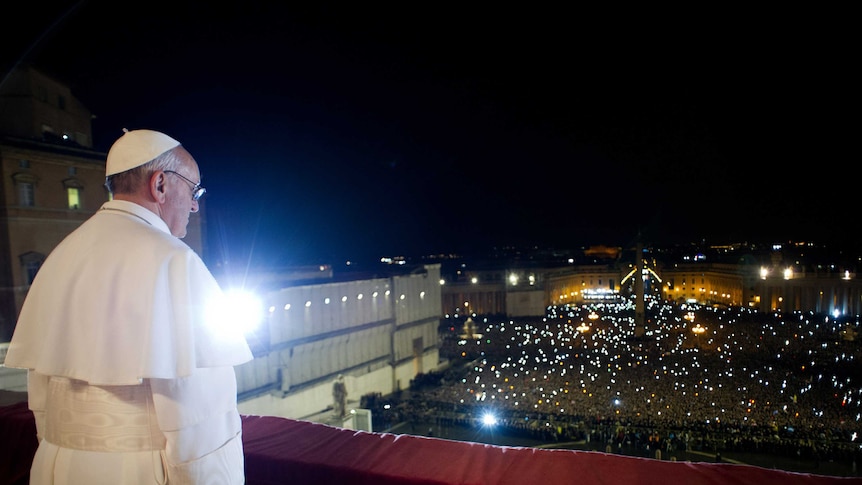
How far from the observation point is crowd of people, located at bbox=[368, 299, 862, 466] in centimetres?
1653

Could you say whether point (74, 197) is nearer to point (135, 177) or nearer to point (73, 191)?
point (73, 191)

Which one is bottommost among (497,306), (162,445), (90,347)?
(497,306)

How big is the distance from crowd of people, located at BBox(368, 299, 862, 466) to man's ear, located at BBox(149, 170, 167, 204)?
17.7m

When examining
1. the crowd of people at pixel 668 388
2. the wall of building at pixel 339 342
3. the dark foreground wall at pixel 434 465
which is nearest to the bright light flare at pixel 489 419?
the crowd of people at pixel 668 388

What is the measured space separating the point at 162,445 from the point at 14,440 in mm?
2187

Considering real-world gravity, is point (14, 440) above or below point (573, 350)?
above

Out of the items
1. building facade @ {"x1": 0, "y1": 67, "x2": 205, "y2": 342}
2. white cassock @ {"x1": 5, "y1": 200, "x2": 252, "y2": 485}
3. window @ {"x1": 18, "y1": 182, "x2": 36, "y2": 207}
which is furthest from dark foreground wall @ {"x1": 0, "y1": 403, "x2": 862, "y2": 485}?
window @ {"x1": 18, "y1": 182, "x2": 36, "y2": 207}

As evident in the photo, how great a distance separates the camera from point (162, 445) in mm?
1402

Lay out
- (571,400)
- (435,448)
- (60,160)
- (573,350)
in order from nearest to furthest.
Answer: (435,448) → (60,160) → (571,400) → (573,350)

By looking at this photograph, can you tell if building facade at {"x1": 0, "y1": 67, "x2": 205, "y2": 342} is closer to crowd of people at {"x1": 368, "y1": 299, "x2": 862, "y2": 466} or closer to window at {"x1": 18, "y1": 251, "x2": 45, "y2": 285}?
window at {"x1": 18, "y1": 251, "x2": 45, "y2": 285}

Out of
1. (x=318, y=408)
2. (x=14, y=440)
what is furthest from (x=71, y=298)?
(x=318, y=408)

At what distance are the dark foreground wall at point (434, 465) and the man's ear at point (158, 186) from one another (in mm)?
1354

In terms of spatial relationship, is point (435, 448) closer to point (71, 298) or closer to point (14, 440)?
point (71, 298)

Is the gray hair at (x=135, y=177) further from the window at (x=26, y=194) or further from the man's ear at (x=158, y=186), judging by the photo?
the window at (x=26, y=194)
